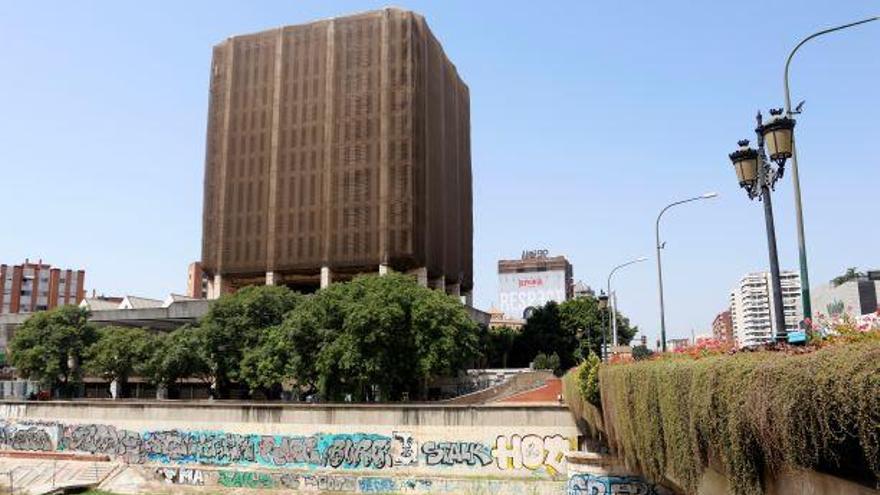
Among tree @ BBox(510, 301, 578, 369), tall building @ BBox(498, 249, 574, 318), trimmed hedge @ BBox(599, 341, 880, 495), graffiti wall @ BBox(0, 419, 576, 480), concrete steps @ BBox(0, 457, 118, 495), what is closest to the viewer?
trimmed hedge @ BBox(599, 341, 880, 495)

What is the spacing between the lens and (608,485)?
2819 centimetres

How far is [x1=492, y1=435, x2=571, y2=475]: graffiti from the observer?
31859 mm

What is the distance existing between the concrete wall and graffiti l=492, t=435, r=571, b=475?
47mm

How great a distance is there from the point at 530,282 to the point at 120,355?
108022 millimetres

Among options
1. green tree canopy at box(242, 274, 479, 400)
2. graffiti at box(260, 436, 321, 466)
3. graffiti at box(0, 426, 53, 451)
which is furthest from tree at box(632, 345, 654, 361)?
graffiti at box(0, 426, 53, 451)

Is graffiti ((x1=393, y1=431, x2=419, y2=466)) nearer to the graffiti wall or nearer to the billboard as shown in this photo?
the graffiti wall

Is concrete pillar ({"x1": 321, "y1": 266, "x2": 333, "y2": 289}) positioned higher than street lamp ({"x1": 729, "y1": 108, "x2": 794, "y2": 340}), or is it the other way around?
concrete pillar ({"x1": 321, "y1": 266, "x2": 333, "y2": 289})

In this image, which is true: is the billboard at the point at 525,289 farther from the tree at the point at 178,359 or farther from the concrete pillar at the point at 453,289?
the tree at the point at 178,359

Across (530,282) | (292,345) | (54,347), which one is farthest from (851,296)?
(530,282)

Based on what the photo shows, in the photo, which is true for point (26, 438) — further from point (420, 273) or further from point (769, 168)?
point (769, 168)

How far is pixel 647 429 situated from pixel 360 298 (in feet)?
132

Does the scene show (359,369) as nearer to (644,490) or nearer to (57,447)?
(57,447)

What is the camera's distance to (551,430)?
3231cm

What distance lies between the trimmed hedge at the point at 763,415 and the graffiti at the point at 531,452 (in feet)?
64.0
